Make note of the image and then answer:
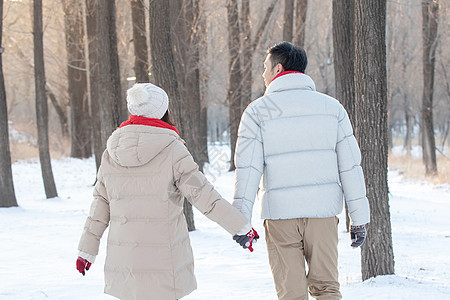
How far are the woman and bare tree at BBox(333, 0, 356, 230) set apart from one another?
A: 4.78 m

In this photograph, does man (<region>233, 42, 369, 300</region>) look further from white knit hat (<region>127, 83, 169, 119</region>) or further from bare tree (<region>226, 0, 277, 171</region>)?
bare tree (<region>226, 0, 277, 171</region>)

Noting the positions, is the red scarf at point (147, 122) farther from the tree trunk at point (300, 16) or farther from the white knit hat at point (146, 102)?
the tree trunk at point (300, 16)

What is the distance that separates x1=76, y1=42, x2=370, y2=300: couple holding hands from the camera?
2996 millimetres

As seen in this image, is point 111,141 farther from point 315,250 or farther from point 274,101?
→ point 315,250

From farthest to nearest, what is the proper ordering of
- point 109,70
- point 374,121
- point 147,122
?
point 109,70
point 374,121
point 147,122

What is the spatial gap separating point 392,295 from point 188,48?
1088 cm

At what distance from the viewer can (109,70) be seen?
10.2 metres

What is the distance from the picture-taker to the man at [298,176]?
3.12 m

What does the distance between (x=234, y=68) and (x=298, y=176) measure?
631 inches

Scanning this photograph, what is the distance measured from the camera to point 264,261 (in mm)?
6426

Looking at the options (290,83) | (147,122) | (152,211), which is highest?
(290,83)

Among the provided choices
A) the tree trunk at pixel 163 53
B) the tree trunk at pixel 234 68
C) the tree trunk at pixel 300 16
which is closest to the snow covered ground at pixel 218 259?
the tree trunk at pixel 163 53

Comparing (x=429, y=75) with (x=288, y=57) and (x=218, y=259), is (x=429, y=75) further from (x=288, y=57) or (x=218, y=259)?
(x=288, y=57)

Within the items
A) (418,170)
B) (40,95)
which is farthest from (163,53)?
(418,170)
